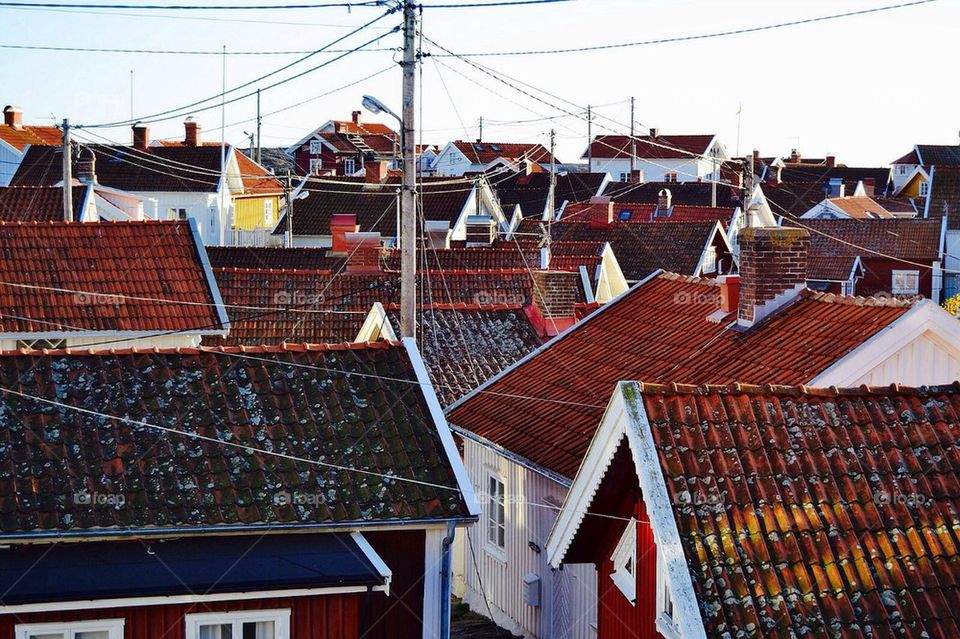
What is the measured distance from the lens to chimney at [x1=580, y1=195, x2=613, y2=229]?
49.5 meters

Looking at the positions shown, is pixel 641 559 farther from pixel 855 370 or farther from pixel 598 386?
pixel 598 386

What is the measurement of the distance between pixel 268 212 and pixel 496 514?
5223 cm

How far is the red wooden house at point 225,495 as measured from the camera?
400 inches

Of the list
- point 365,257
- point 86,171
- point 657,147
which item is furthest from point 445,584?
point 657,147

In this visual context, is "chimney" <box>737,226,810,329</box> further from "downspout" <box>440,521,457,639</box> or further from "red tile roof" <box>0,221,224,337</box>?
"red tile roof" <box>0,221,224,337</box>

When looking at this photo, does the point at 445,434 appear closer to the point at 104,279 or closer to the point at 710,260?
the point at 104,279

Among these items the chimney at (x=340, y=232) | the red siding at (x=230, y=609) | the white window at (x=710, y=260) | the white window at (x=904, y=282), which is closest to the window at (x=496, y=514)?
the red siding at (x=230, y=609)

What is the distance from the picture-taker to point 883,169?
10075 cm

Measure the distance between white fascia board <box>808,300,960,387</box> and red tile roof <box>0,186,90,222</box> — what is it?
80.5ft

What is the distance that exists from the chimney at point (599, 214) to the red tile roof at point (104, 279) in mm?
28404

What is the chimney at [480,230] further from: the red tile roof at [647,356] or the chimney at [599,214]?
the red tile roof at [647,356]

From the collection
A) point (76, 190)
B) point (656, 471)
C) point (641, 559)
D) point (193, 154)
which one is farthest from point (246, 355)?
point (193, 154)

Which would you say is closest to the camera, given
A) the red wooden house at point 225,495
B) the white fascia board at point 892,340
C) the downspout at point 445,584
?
the red wooden house at point 225,495

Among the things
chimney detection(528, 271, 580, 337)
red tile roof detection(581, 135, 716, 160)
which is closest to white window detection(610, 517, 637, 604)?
chimney detection(528, 271, 580, 337)
